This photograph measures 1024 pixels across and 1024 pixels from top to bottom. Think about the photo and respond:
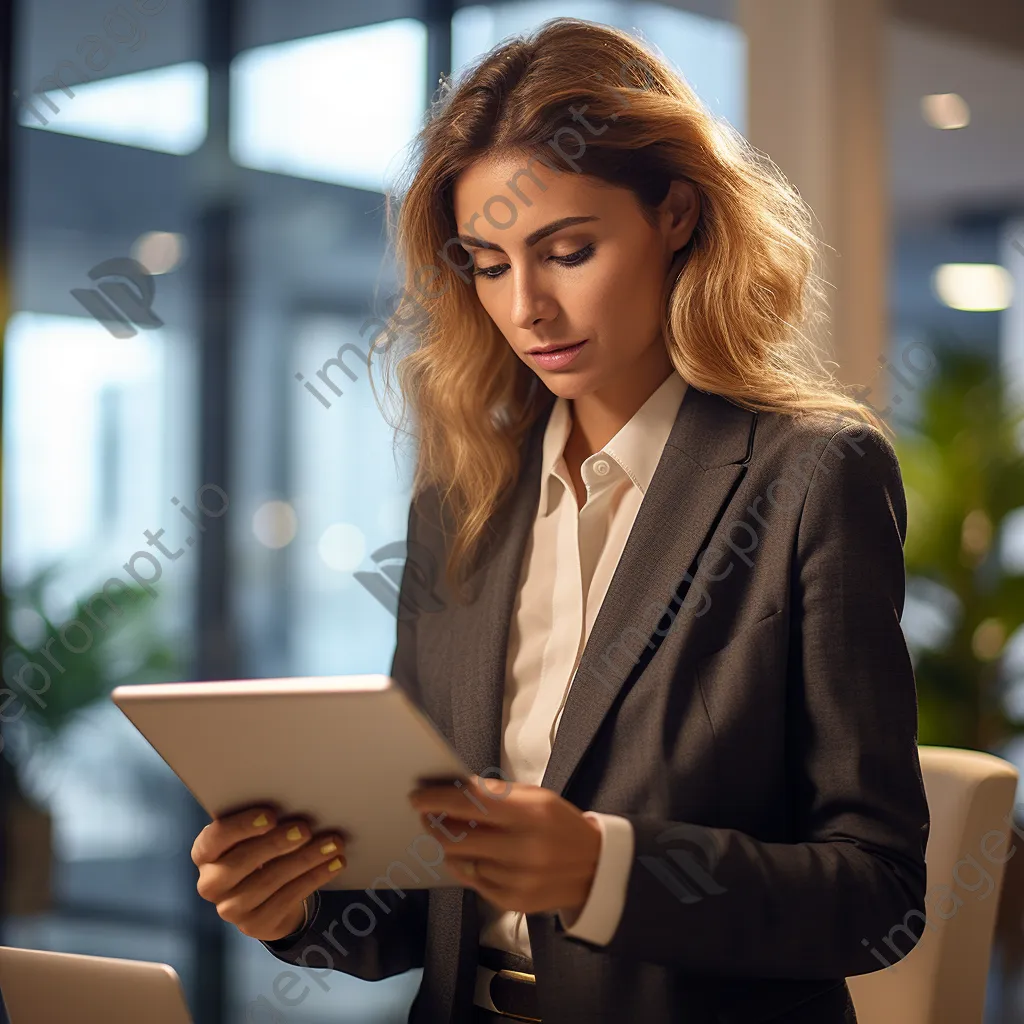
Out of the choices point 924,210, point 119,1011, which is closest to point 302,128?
point 119,1011

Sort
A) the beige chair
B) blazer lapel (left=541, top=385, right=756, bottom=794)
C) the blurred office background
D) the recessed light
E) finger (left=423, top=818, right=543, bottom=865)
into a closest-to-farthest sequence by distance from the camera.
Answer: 1. finger (left=423, top=818, right=543, bottom=865)
2. blazer lapel (left=541, top=385, right=756, bottom=794)
3. the beige chair
4. the blurred office background
5. the recessed light

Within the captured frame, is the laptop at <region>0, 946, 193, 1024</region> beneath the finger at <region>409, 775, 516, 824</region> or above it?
beneath

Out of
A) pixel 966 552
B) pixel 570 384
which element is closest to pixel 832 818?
pixel 570 384

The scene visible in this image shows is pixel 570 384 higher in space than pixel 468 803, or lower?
higher

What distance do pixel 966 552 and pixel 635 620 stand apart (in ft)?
11.7

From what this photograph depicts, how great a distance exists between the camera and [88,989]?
1268 millimetres

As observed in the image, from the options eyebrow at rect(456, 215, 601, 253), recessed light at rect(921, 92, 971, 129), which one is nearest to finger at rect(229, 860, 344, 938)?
eyebrow at rect(456, 215, 601, 253)

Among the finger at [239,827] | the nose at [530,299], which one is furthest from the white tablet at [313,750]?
the nose at [530,299]

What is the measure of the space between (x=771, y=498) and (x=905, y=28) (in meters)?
3.49

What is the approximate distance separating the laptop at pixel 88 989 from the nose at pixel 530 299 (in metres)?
0.84

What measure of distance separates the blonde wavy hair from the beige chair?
525 mm

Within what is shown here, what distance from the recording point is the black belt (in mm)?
1578

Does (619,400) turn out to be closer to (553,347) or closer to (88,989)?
(553,347)

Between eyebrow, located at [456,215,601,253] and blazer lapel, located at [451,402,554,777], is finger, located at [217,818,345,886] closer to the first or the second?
blazer lapel, located at [451,402,554,777]
